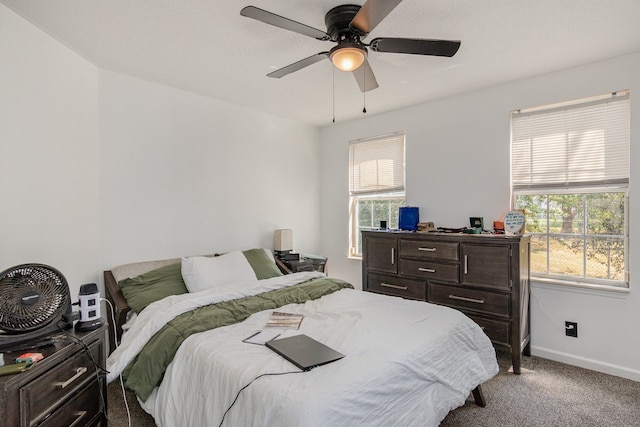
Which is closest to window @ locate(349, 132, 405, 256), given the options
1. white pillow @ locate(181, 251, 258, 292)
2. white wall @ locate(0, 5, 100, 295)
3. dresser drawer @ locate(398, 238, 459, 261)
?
dresser drawer @ locate(398, 238, 459, 261)

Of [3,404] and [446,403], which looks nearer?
[3,404]

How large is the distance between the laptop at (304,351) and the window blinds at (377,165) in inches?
107

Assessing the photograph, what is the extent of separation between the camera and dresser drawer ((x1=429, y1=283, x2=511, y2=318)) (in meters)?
2.84

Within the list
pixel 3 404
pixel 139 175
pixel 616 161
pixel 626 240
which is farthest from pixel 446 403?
pixel 139 175

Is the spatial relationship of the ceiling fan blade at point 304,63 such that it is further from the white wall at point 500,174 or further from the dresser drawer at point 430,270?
the dresser drawer at point 430,270

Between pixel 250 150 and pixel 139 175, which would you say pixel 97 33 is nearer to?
pixel 139 175

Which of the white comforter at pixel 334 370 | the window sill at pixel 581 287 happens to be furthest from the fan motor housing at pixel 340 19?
the window sill at pixel 581 287

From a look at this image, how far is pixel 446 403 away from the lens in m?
1.76

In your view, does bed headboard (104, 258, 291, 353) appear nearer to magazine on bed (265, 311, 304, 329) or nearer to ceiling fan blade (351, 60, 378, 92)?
magazine on bed (265, 311, 304, 329)

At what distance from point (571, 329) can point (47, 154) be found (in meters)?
4.44

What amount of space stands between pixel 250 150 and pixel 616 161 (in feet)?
11.8

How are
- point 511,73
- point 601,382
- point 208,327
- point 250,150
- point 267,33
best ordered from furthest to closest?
point 250,150
point 511,73
point 601,382
point 267,33
point 208,327

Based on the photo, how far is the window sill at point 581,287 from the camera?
269cm

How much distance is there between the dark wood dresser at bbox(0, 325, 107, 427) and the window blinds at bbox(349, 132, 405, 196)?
3334mm
